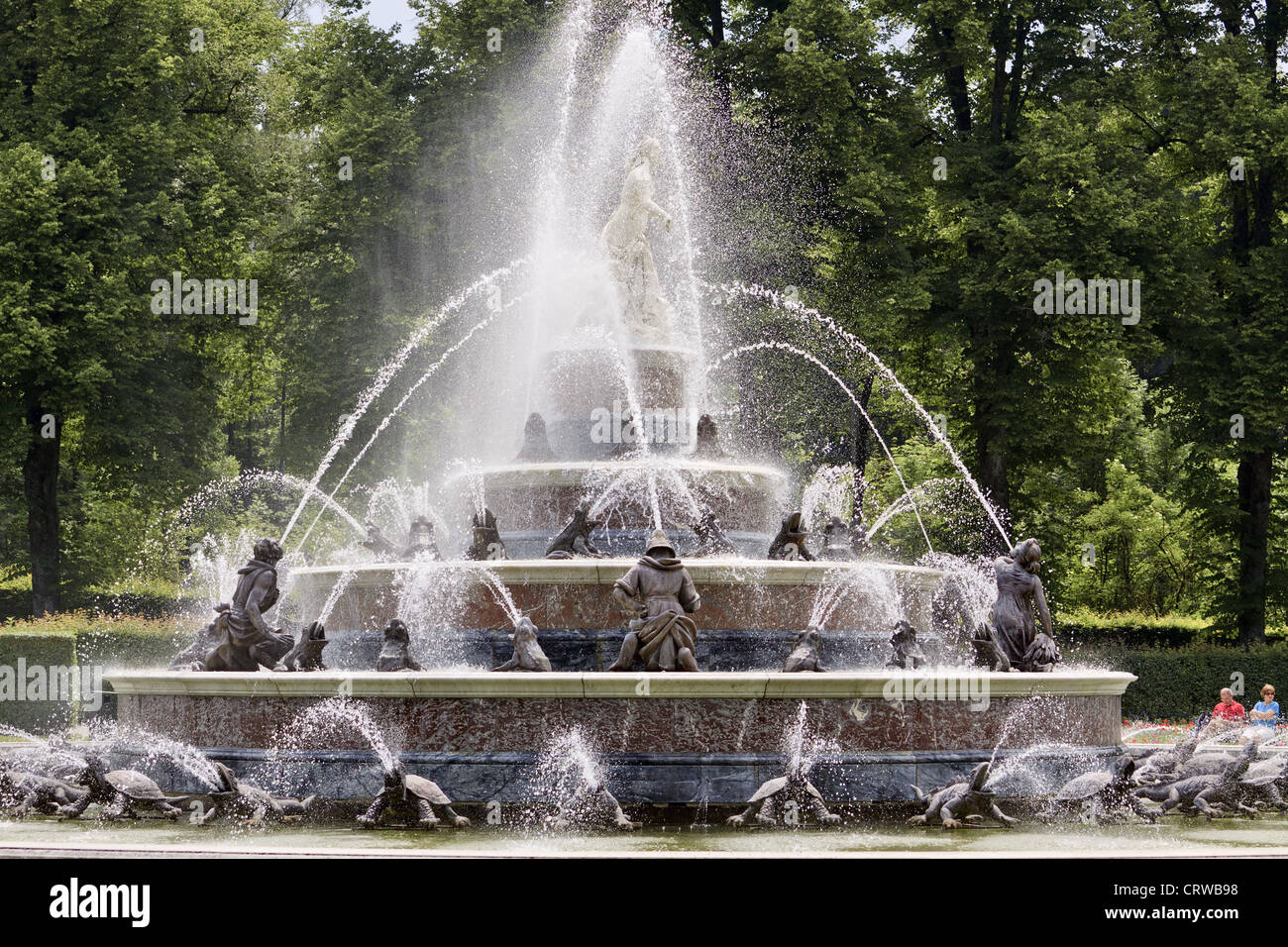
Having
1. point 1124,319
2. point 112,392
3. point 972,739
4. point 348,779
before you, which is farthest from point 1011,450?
point 348,779

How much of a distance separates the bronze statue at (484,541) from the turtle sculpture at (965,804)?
665 centimetres

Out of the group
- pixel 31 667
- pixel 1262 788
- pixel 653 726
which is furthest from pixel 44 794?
pixel 31 667

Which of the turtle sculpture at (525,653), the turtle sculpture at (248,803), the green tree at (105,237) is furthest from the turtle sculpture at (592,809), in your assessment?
the green tree at (105,237)

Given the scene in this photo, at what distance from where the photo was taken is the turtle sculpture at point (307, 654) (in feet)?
47.6

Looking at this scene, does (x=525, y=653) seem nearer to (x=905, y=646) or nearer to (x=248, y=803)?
Result: (x=248, y=803)

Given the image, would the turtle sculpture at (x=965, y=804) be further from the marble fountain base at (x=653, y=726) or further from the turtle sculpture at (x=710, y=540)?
the turtle sculpture at (x=710, y=540)

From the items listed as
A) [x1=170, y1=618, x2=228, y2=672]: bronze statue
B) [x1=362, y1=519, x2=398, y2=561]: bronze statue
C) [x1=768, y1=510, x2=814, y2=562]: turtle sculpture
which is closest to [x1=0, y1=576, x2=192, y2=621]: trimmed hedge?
[x1=362, y1=519, x2=398, y2=561]: bronze statue

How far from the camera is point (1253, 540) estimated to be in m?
32.8

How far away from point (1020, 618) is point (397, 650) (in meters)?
5.67

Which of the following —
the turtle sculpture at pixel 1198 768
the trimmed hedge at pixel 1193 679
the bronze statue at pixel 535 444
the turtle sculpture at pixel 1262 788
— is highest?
the bronze statue at pixel 535 444

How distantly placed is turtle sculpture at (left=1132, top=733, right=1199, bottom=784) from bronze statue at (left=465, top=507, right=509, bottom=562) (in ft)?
23.0

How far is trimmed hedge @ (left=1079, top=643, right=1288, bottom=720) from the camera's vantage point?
28953 mm
